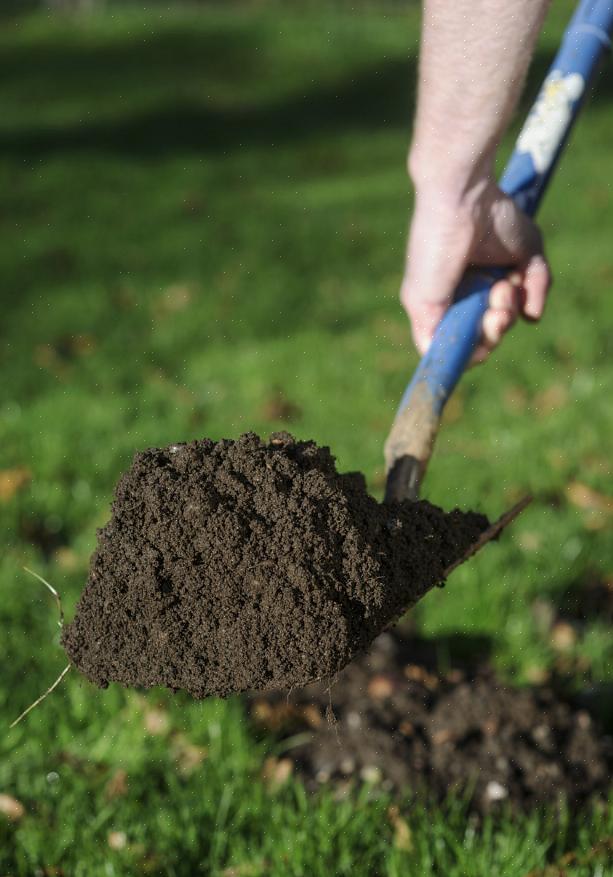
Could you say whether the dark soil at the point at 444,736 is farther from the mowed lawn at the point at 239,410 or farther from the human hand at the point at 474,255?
the human hand at the point at 474,255

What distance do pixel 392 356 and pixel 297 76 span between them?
1013cm

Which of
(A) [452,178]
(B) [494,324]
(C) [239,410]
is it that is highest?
(C) [239,410]

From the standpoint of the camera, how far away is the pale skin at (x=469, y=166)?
1.91m

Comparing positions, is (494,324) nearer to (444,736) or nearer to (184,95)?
(444,736)

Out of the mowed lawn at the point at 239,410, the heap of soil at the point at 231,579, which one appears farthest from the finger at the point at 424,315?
the heap of soil at the point at 231,579

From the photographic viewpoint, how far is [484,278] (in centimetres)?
225

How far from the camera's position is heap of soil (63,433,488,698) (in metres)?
1.64

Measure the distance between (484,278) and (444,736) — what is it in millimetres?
1186

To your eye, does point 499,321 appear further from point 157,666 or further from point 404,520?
point 157,666

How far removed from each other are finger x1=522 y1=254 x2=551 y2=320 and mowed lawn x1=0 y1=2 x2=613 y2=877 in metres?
0.46

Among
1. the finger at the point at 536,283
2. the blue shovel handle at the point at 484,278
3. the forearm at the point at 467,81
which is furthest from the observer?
the finger at the point at 536,283

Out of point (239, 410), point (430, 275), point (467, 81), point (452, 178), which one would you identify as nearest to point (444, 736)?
point (430, 275)

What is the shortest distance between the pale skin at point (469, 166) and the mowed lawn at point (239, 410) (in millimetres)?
72

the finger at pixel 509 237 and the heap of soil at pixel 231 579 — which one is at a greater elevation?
the finger at pixel 509 237
